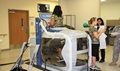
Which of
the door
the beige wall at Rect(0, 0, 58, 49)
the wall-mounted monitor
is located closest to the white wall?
the wall-mounted monitor

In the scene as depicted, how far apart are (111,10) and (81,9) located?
3.84 meters

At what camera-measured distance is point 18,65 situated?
3652 millimetres

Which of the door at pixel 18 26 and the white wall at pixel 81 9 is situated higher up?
the white wall at pixel 81 9

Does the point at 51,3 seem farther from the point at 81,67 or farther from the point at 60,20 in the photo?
the point at 81,67

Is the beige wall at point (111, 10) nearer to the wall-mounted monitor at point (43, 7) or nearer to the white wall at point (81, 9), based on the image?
the white wall at point (81, 9)

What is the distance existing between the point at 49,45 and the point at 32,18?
176 inches

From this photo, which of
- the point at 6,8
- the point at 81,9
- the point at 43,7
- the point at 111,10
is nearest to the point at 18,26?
the point at 6,8

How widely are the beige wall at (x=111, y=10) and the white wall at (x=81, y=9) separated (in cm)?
373

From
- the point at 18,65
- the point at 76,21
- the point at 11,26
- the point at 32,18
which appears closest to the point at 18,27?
the point at 11,26

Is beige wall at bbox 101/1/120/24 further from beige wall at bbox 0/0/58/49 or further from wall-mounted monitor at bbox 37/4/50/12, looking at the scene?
beige wall at bbox 0/0/58/49

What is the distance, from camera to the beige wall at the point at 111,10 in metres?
10.4

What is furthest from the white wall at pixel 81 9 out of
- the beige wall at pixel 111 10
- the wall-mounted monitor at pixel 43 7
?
the beige wall at pixel 111 10

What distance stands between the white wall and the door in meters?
2.20

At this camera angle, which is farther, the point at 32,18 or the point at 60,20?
the point at 32,18
